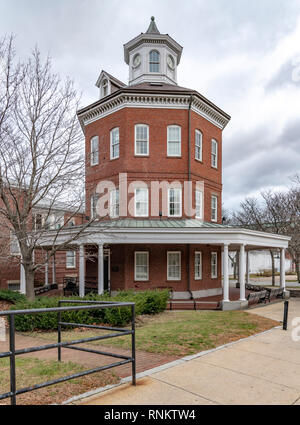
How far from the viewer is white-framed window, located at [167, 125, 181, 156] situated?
22.2m

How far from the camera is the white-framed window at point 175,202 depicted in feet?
72.0

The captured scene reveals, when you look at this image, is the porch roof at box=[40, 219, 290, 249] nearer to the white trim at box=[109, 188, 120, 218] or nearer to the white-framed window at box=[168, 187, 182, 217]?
the white trim at box=[109, 188, 120, 218]

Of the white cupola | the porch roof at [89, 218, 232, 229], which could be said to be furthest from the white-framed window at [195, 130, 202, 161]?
the white cupola

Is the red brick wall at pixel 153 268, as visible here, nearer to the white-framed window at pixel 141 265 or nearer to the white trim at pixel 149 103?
the white-framed window at pixel 141 265

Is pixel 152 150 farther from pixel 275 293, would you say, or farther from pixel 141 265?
pixel 275 293

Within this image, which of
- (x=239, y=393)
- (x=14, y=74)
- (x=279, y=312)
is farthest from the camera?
(x=279, y=312)

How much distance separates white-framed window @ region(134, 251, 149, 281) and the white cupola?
13.0 meters

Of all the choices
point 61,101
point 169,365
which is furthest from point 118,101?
point 169,365

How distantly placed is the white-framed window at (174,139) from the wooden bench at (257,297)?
9.43 metres

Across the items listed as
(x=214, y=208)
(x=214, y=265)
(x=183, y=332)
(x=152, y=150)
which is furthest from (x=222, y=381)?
A: (x=214, y=208)

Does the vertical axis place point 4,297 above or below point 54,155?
below

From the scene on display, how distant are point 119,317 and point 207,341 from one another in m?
3.51
